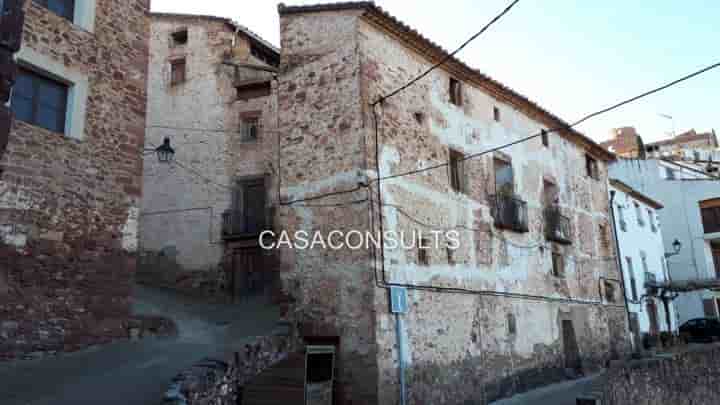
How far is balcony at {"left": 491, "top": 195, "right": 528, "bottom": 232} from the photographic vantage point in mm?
13023

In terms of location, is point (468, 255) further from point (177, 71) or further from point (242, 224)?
point (177, 71)

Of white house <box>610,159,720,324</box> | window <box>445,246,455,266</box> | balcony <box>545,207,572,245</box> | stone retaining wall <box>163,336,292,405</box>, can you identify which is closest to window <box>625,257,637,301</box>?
balcony <box>545,207,572,245</box>

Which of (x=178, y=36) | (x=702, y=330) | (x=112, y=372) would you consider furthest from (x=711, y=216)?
(x=112, y=372)

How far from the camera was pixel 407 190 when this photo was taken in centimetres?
1052

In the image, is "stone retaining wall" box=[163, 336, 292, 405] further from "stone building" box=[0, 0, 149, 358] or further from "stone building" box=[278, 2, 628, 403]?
"stone building" box=[0, 0, 149, 358]

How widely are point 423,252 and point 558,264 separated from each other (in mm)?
6272

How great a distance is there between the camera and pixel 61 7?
31.1 ft

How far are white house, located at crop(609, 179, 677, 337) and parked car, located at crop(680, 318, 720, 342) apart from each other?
1.81 feet

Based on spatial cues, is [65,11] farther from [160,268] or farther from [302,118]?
[160,268]

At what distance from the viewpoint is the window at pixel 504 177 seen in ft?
45.3

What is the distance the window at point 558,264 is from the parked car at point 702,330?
10.3 m

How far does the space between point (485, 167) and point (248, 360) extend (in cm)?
719

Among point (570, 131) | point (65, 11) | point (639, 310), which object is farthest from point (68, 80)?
point (639, 310)

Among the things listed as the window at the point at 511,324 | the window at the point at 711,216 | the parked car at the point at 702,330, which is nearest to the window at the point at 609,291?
the window at the point at 511,324
